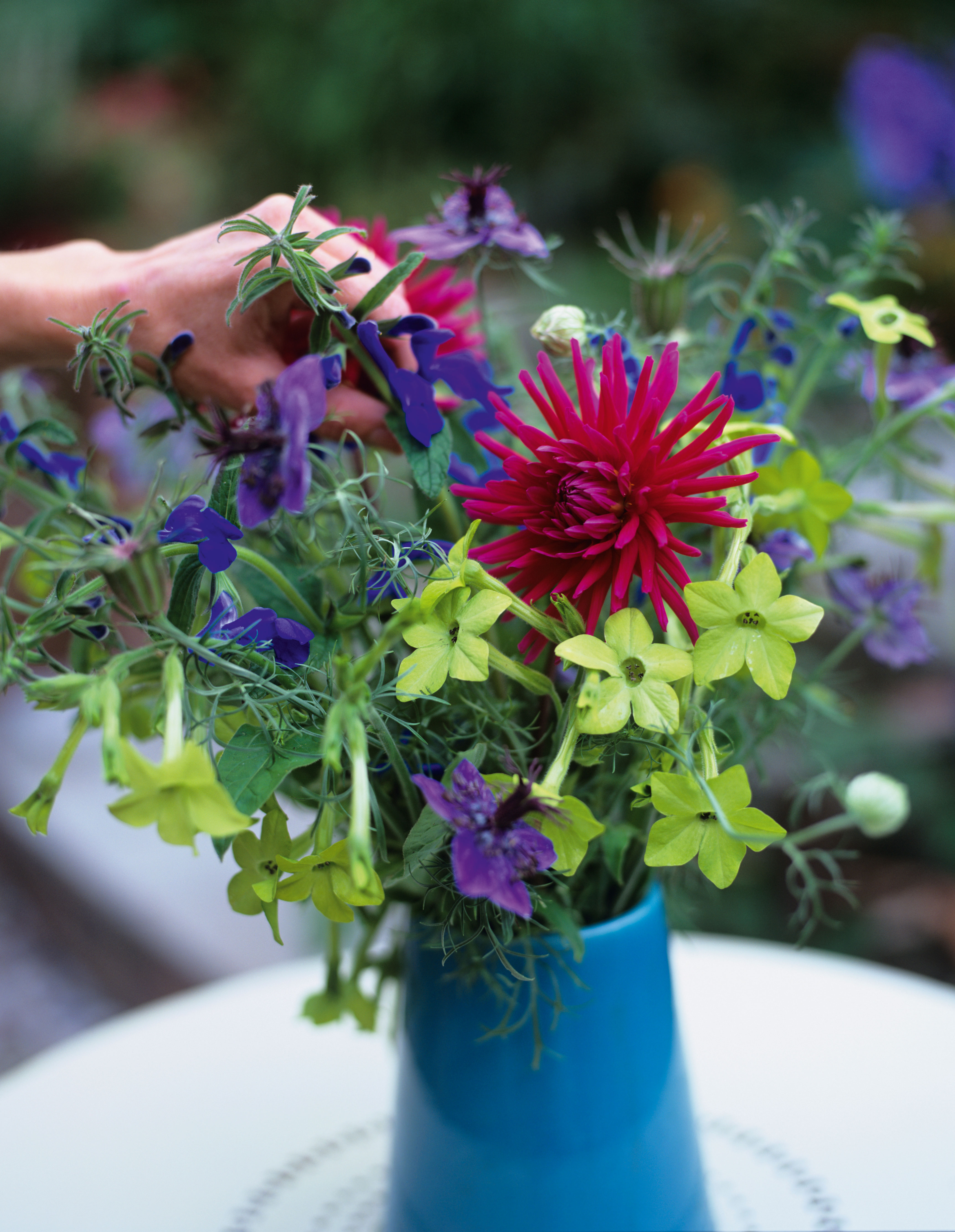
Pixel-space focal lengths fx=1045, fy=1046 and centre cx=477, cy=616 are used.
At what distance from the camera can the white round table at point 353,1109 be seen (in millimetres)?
372

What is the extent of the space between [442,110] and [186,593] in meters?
A: 1.71

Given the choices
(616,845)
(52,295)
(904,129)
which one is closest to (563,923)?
(616,845)

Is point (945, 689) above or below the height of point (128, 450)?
below

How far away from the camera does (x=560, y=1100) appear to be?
30 centimetres

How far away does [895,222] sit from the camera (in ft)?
1.13

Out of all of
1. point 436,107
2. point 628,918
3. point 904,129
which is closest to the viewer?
point 628,918

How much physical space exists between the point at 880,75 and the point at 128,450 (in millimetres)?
1400

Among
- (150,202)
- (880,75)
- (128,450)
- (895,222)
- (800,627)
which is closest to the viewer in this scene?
(800,627)

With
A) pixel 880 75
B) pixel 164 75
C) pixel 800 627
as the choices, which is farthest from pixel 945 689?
pixel 164 75

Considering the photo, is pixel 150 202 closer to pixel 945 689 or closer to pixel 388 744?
pixel 945 689

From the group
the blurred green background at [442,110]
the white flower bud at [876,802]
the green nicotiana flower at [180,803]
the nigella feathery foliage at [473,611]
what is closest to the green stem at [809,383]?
the nigella feathery foliage at [473,611]

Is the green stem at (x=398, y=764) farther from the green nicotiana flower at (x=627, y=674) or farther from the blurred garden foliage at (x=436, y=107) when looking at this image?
the blurred garden foliage at (x=436, y=107)

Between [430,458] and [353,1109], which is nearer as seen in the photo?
[430,458]

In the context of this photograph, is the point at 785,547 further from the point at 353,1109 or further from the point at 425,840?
the point at 353,1109
